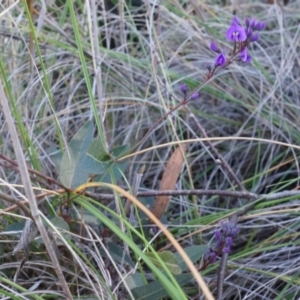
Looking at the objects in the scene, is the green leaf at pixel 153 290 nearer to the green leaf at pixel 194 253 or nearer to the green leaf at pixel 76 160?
the green leaf at pixel 194 253

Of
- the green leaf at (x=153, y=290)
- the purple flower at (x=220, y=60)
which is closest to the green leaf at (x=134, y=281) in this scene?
the green leaf at (x=153, y=290)

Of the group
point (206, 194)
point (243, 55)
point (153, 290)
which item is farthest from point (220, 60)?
point (153, 290)

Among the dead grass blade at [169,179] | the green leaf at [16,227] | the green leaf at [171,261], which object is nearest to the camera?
the green leaf at [171,261]

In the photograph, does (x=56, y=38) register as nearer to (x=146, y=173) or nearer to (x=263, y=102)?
(x=146, y=173)

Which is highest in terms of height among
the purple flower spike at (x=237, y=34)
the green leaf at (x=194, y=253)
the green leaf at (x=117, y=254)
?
the purple flower spike at (x=237, y=34)

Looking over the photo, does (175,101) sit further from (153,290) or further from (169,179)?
(153,290)

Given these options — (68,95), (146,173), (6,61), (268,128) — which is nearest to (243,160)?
(268,128)
